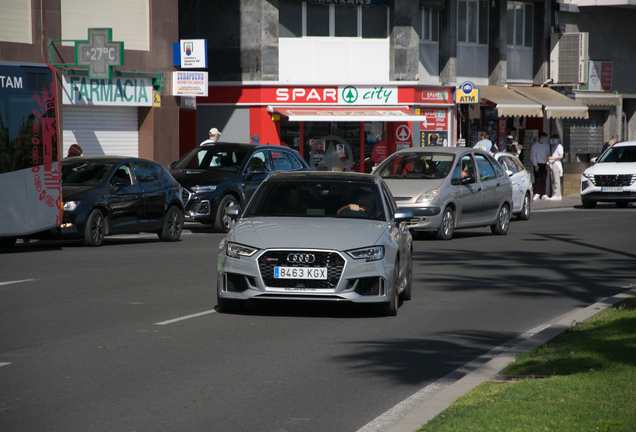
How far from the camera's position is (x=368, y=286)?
9.01 metres

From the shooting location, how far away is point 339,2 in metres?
32.2

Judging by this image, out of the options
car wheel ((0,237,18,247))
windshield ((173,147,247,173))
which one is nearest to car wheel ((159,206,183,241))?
windshield ((173,147,247,173))

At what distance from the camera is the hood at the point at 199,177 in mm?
20078

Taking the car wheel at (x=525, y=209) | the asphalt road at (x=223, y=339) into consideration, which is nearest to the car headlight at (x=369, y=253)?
the asphalt road at (x=223, y=339)

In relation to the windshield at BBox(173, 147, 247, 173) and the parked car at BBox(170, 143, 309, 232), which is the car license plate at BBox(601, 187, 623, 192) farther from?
the windshield at BBox(173, 147, 247, 173)

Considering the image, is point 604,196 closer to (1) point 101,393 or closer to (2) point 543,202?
(2) point 543,202

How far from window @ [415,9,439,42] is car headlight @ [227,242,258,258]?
26164mm

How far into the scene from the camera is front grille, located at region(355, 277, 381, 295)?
8.95 m

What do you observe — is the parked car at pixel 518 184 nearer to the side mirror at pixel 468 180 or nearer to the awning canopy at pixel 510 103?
the side mirror at pixel 468 180

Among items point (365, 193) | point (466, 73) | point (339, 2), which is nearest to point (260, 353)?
point (365, 193)

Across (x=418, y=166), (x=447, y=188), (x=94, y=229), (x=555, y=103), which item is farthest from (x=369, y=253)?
(x=555, y=103)

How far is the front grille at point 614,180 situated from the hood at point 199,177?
13737mm

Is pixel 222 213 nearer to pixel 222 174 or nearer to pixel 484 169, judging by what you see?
pixel 222 174

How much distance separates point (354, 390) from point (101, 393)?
169cm
